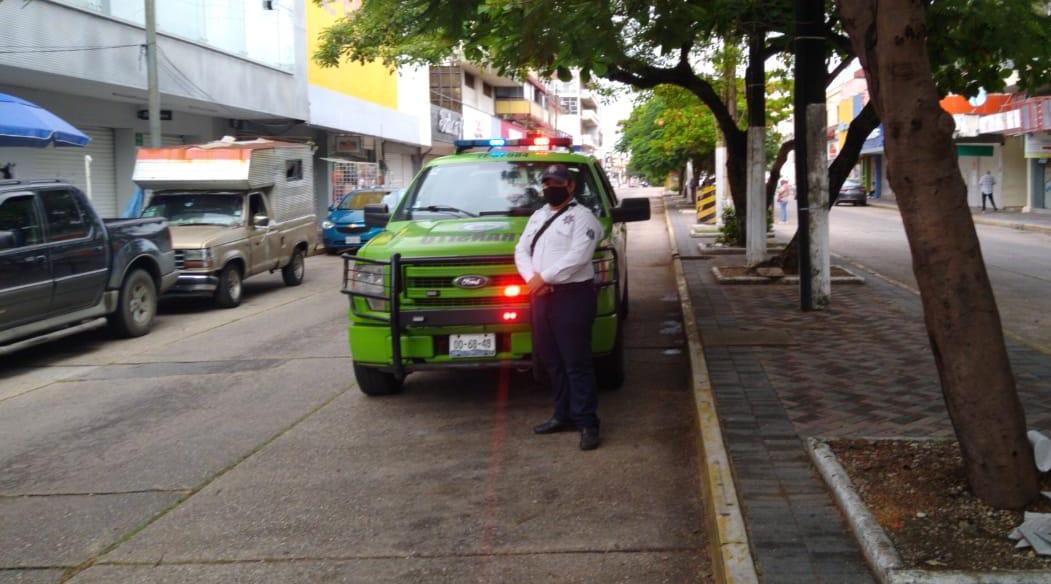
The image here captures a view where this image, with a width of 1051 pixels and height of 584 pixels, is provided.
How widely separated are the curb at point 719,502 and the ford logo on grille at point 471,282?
5.55 feet

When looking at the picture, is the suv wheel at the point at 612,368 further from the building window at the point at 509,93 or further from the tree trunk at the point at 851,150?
the building window at the point at 509,93

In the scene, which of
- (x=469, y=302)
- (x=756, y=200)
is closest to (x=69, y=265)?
(x=469, y=302)

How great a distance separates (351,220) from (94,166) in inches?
220

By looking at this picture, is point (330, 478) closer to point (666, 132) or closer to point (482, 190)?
point (482, 190)

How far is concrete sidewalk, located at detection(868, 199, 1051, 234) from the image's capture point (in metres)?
29.8

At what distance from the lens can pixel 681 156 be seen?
1842 inches

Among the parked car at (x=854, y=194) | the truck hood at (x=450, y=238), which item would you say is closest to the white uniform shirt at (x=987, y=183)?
the parked car at (x=854, y=194)

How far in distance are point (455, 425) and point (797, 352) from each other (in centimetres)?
323

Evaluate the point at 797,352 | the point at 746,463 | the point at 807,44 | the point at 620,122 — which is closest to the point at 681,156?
the point at 620,122

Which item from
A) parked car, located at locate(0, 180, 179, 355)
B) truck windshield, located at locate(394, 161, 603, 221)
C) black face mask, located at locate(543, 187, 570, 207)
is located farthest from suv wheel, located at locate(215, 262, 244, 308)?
black face mask, located at locate(543, 187, 570, 207)

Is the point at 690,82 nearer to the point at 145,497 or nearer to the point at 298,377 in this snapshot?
the point at 298,377

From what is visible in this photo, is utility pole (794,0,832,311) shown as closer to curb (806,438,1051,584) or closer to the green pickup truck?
the green pickup truck

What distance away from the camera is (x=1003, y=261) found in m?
19.3

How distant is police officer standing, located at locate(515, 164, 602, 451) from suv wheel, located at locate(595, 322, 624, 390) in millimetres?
1219
